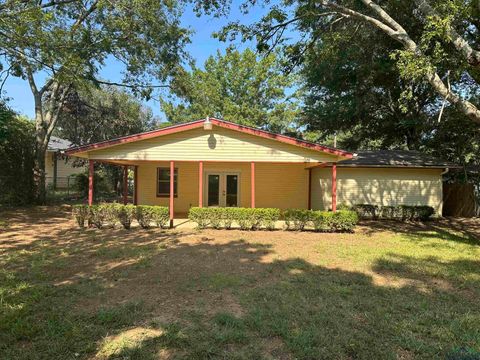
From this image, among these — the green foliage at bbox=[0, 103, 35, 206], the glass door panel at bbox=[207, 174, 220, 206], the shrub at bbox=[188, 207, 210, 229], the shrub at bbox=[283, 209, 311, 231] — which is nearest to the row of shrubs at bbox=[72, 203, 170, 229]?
the shrub at bbox=[188, 207, 210, 229]

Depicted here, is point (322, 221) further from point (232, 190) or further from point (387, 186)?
point (387, 186)

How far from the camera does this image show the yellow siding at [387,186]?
646 inches

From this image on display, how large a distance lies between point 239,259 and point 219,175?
29.1 ft

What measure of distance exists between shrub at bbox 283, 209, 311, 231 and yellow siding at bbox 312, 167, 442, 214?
493cm

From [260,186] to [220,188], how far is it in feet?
6.46

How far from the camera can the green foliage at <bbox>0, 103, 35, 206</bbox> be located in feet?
56.3

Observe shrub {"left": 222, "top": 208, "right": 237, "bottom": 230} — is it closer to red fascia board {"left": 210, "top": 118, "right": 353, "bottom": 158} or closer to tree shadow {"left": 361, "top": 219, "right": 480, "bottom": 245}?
red fascia board {"left": 210, "top": 118, "right": 353, "bottom": 158}

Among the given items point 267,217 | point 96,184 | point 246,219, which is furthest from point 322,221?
point 96,184

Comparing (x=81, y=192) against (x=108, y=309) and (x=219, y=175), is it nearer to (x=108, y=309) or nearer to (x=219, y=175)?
(x=219, y=175)

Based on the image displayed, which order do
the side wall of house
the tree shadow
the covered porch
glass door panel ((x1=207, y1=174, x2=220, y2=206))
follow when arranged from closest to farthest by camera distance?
the tree shadow, glass door panel ((x1=207, y1=174, x2=220, y2=206)), the covered porch, the side wall of house

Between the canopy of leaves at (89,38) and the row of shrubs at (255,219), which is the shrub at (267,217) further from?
the canopy of leaves at (89,38)

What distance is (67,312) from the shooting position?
4641mm

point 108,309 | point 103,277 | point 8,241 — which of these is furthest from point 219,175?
point 108,309

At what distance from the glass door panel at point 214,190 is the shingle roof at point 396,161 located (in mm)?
5766
